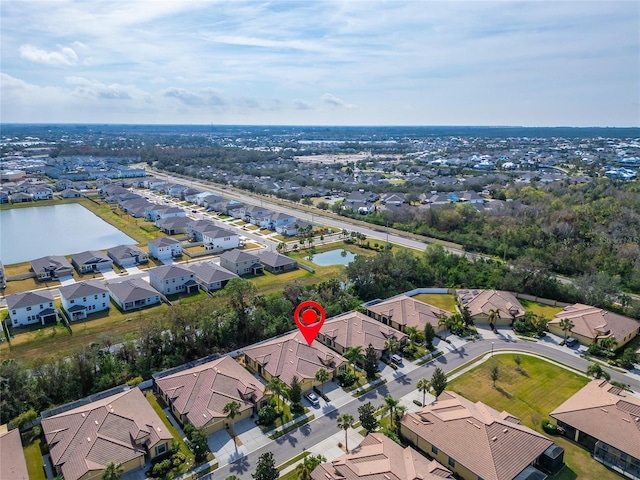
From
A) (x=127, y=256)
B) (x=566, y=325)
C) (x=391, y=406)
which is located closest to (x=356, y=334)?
(x=391, y=406)

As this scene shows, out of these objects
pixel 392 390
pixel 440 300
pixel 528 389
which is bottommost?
pixel 528 389

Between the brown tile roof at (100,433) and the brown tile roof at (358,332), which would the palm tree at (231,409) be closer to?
the brown tile roof at (100,433)

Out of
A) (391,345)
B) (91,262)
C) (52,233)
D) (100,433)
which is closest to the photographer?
(100,433)

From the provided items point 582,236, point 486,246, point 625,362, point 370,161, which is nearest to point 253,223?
point 486,246

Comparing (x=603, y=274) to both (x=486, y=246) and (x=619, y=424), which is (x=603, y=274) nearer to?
(x=486, y=246)

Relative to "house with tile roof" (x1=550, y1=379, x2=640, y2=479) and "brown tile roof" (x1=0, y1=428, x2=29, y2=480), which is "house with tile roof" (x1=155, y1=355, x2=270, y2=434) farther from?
"house with tile roof" (x1=550, y1=379, x2=640, y2=479)

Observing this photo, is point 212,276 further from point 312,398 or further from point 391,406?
point 391,406

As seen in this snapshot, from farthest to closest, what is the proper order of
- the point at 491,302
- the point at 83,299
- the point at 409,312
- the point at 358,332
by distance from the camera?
the point at 491,302
the point at 83,299
the point at 409,312
the point at 358,332
